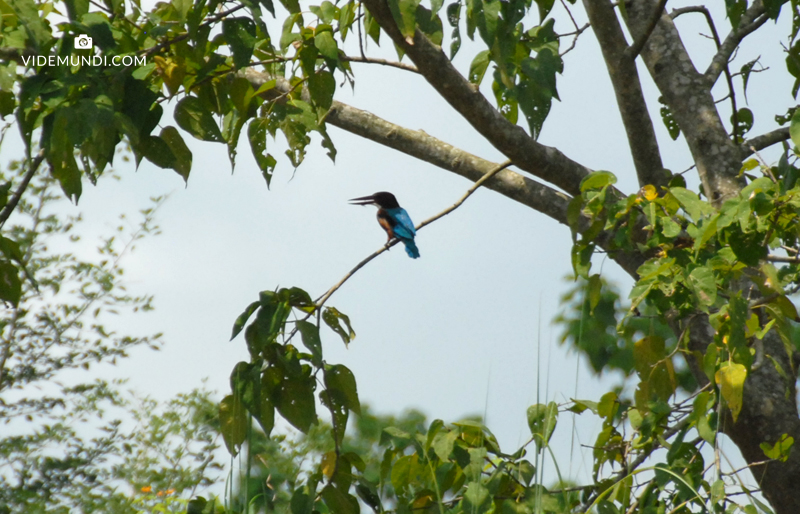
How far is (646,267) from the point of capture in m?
1.88

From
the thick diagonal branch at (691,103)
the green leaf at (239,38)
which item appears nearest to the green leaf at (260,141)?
the green leaf at (239,38)

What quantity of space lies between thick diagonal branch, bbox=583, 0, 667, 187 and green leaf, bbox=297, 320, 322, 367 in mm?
1542

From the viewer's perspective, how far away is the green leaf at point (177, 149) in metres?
1.95

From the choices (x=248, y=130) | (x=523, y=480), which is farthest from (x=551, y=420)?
(x=248, y=130)

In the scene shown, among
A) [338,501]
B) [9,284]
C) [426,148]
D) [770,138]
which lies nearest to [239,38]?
[9,284]

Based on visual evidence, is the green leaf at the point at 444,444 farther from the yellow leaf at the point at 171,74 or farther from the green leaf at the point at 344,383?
the yellow leaf at the point at 171,74

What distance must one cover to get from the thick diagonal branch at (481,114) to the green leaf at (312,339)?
90cm

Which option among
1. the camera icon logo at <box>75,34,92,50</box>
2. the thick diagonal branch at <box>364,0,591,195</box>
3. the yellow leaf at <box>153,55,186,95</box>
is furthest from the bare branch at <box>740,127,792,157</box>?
the camera icon logo at <box>75,34,92,50</box>

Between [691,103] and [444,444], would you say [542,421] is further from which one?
[691,103]

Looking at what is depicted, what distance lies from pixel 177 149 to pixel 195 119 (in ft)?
0.31

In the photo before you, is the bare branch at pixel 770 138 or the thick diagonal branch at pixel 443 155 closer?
the thick diagonal branch at pixel 443 155

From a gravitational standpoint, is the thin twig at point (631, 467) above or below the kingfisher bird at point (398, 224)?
below

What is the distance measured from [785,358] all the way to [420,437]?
1485mm

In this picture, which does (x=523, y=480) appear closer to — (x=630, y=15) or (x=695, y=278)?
(x=695, y=278)
